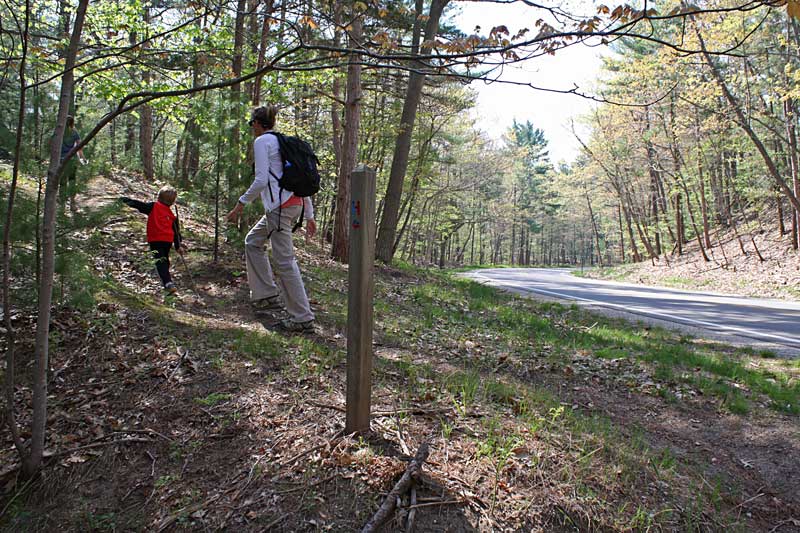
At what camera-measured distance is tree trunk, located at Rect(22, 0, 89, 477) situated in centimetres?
250

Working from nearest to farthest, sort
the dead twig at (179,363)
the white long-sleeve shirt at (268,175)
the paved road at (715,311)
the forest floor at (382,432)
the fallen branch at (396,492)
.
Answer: the fallen branch at (396,492) → the forest floor at (382,432) → the dead twig at (179,363) → the white long-sleeve shirt at (268,175) → the paved road at (715,311)

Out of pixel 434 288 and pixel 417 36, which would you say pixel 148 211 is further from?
pixel 417 36

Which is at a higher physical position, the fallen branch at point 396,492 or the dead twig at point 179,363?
the dead twig at point 179,363

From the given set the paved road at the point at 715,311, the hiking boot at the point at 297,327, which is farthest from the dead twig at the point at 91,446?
the paved road at the point at 715,311

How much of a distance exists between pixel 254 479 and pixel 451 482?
1.18m

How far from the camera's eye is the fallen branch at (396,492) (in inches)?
93.4

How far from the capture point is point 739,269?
54.3 feet

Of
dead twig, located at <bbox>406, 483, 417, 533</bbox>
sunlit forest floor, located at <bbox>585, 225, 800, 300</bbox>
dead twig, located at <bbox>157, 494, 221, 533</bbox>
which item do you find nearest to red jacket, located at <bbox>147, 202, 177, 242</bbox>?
dead twig, located at <bbox>157, 494, 221, 533</bbox>

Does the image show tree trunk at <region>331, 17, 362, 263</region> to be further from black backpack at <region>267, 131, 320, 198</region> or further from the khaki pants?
black backpack at <region>267, 131, 320, 198</region>

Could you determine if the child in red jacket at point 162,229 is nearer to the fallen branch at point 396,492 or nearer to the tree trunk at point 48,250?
the tree trunk at point 48,250

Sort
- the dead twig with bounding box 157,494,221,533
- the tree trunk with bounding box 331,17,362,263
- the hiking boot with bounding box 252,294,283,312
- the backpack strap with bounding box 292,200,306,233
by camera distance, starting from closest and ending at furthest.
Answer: the dead twig with bounding box 157,494,221,533, the backpack strap with bounding box 292,200,306,233, the hiking boot with bounding box 252,294,283,312, the tree trunk with bounding box 331,17,362,263

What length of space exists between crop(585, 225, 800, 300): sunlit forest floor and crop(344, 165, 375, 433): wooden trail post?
13186 mm

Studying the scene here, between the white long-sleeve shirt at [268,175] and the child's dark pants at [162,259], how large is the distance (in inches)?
78.7

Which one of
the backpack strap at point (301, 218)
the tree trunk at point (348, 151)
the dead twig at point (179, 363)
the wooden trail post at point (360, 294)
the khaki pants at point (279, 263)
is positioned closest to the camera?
the wooden trail post at point (360, 294)
